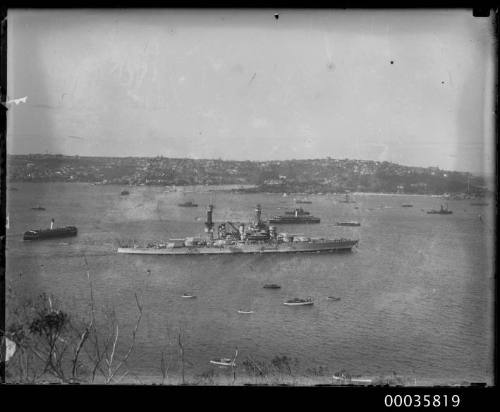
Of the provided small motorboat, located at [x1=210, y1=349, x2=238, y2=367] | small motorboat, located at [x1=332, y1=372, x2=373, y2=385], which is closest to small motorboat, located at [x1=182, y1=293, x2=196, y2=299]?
small motorboat, located at [x1=210, y1=349, x2=238, y2=367]

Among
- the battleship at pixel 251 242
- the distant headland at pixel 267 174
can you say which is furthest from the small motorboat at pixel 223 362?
the distant headland at pixel 267 174

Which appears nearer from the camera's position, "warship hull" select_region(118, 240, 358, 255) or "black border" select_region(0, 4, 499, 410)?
"black border" select_region(0, 4, 499, 410)

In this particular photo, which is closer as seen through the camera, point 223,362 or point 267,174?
point 223,362

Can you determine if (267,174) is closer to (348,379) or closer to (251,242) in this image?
(251,242)

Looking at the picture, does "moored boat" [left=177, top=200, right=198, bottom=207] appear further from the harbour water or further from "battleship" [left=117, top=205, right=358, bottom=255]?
"battleship" [left=117, top=205, right=358, bottom=255]

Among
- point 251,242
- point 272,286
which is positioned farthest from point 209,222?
point 272,286
